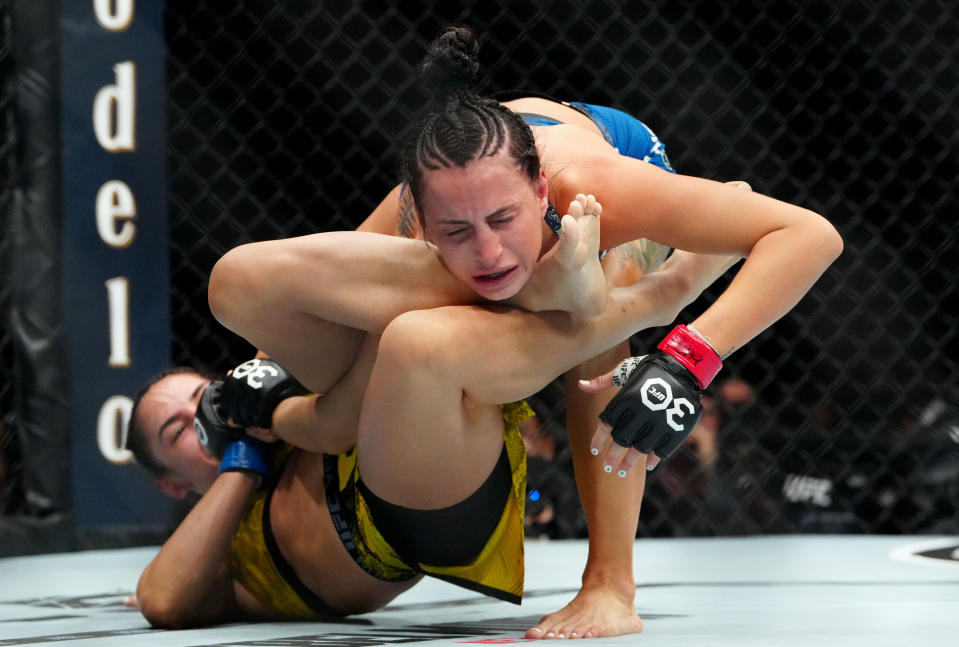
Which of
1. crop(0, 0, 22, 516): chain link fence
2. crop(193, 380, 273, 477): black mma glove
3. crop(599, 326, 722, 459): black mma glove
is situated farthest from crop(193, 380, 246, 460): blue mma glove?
crop(0, 0, 22, 516): chain link fence

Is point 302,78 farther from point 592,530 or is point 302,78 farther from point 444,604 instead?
point 592,530

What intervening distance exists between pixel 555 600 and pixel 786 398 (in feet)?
5.06

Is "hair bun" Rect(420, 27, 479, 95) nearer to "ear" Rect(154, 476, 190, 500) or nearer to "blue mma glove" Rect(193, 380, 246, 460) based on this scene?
"blue mma glove" Rect(193, 380, 246, 460)

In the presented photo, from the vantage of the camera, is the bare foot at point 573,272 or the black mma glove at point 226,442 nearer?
the bare foot at point 573,272

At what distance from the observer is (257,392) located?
138 cm

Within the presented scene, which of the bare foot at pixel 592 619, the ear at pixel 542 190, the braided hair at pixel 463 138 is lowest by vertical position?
the bare foot at pixel 592 619

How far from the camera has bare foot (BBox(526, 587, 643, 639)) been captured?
1.17 meters

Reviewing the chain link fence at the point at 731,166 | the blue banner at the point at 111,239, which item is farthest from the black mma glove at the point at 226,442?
the chain link fence at the point at 731,166

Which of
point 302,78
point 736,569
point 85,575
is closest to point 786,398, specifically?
point 736,569

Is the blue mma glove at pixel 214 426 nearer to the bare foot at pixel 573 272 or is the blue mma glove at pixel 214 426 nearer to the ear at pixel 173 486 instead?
the ear at pixel 173 486

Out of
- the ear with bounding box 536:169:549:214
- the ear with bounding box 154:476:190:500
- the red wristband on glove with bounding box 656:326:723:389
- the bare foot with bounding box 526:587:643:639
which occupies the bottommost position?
the bare foot with bounding box 526:587:643:639

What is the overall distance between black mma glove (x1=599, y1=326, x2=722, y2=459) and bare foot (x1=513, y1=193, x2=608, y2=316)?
0.35ft

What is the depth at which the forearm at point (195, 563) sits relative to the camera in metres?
1.34

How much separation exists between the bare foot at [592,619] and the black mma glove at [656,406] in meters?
0.22
